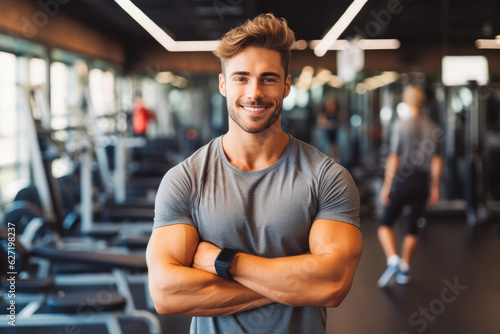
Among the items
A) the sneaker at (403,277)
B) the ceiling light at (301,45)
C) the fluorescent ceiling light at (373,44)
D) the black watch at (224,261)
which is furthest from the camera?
the ceiling light at (301,45)

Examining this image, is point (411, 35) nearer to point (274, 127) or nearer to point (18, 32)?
point (18, 32)

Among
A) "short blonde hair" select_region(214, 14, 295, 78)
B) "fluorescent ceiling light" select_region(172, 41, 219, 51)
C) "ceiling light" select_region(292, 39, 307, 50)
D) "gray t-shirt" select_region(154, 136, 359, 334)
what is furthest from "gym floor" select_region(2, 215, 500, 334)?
"fluorescent ceiling light" select_region(172, 41, 219, 51)

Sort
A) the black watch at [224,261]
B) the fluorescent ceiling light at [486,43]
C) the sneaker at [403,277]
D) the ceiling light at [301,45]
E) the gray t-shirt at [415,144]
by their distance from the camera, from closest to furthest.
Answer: the black watch at [224,261] < the gray t-shirt at [415,144] < the sneaker at [403,277] < the fluorescent ceiling light at [486,43] < the ceiling light at [301,45]

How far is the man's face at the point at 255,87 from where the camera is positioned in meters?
1.25

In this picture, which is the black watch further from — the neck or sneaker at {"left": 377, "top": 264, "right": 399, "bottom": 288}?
sneaker at {"left": 377, "top": 264, "right": 399, "bottom": 288}

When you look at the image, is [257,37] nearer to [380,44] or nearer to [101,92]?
[101,92]

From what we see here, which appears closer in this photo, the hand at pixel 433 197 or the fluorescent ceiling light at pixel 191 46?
the hand at pixel 433 197

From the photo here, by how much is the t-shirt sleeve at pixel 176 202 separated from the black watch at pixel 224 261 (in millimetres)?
122

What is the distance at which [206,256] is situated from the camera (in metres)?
1.28

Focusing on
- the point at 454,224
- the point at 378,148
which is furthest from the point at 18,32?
the point at 378,148

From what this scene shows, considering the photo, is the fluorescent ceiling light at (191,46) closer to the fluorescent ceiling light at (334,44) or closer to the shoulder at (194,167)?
the fluorescent ceiling light at (334,44)

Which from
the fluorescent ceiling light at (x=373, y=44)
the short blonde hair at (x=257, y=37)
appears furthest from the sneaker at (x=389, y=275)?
the fluorescent ceiling light at (x=373, y=44)

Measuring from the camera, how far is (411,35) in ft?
32.6

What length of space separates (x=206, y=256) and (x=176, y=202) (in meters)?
0.15
